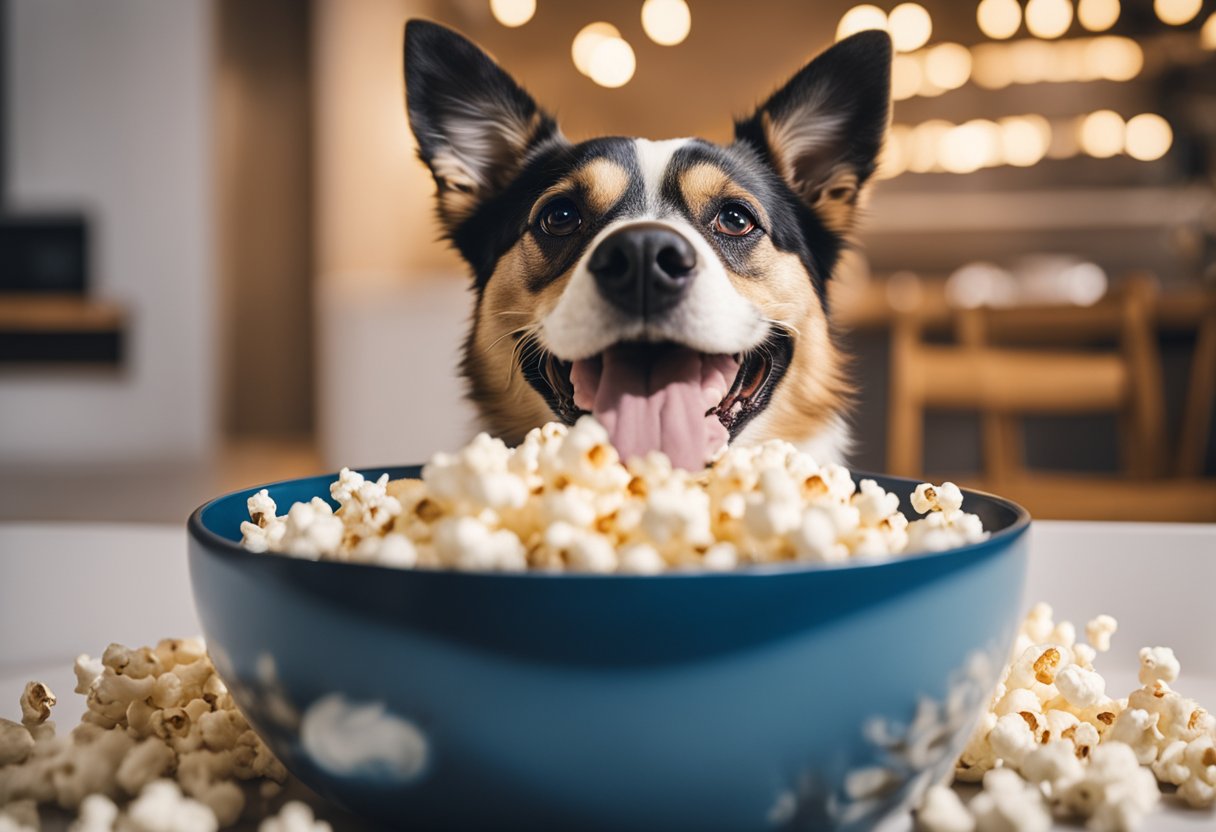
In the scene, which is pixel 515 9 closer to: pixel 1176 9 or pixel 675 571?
pixel 1176 9

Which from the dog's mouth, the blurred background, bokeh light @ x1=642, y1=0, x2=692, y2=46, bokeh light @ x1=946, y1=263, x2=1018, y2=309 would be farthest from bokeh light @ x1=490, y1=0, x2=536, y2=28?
the dog's mouth

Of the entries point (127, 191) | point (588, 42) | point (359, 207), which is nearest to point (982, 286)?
point (588, 42)

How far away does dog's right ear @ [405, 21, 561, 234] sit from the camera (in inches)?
42.4

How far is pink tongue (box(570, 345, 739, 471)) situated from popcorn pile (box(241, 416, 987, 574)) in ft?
0.85

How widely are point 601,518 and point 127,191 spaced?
7.16 metres

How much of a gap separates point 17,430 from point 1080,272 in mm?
7259

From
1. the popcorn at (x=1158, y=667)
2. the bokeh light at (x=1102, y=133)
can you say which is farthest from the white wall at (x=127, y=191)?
the popcorn at (x=1158, y=667)

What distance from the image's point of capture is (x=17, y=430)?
674 centimetres

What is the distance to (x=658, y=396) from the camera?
808 mm

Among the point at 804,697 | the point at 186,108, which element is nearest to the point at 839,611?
the point at 804,697

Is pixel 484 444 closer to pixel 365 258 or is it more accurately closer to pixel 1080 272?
pixel 365 258

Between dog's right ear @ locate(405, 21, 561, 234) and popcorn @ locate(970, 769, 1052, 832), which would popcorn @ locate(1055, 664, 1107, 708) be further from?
dog's right ear @ locate(405, 21, 561, 234)

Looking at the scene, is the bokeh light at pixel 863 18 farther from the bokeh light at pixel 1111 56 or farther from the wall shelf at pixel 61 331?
the wall shelf at pixel 61 331

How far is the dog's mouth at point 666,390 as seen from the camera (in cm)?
75
